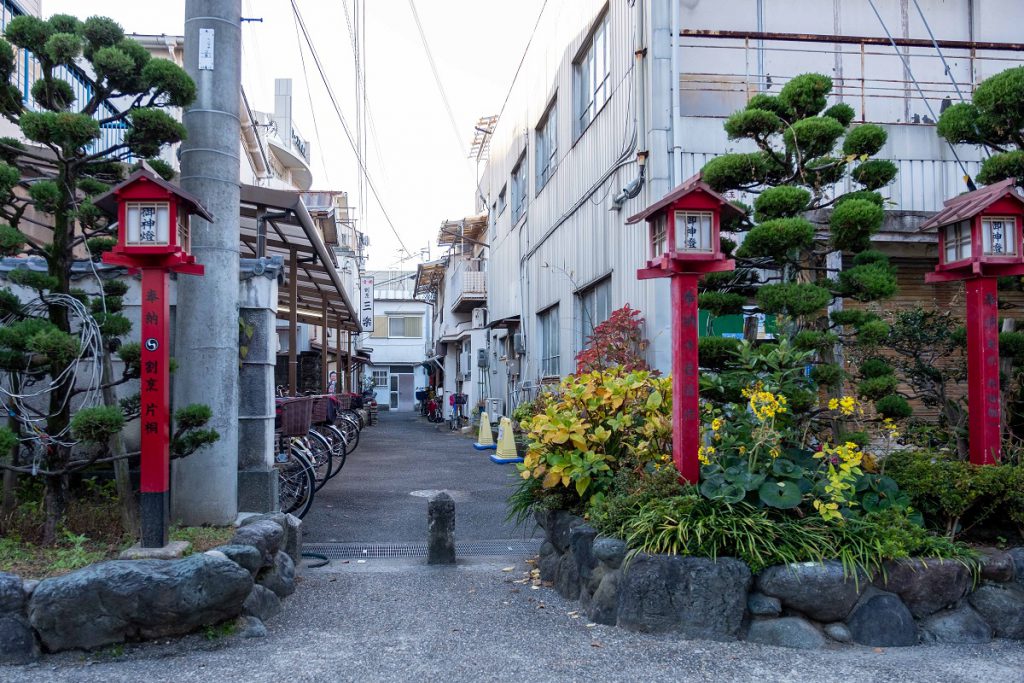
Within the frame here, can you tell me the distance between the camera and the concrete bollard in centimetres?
686

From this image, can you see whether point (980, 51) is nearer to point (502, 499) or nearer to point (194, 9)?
point (502, 499)

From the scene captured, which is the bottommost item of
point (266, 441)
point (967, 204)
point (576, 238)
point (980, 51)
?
point (266, 441)

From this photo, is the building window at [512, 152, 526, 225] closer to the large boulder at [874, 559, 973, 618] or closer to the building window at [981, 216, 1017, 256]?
the building window at [981, 216, 1017, 256]

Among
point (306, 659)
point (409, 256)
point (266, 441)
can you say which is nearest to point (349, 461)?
point (266, 441)

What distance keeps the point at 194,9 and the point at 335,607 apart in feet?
15.9

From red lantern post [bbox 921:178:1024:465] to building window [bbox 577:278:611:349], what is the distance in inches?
215

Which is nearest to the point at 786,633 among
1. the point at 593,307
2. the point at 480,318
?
the point at 593,307

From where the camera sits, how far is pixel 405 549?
7547 mm

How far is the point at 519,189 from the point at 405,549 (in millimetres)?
12578

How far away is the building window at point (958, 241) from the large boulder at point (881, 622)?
102 inches

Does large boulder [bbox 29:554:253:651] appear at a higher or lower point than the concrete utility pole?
lower

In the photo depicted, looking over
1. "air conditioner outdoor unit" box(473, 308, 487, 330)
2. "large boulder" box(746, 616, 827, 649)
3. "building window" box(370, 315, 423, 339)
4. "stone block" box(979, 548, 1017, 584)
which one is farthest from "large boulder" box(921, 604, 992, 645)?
"building window" box(370, 315, 423, 339)

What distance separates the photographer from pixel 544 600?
5.82m

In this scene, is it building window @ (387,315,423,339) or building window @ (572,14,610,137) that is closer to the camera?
building window @ (572,14,610,137)
